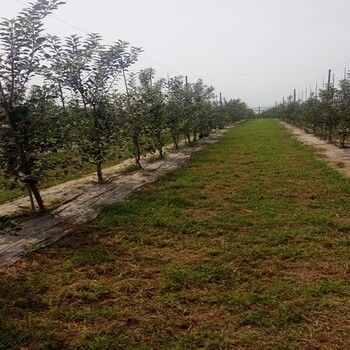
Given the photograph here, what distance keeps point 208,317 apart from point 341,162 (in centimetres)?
944

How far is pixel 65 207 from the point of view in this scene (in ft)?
21.2

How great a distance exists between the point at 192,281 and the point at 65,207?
3585mm

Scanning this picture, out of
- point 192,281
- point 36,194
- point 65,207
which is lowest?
point 192,281

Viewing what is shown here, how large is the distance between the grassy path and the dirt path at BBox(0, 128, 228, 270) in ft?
1.00

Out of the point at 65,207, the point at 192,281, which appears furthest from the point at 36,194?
the point at 192,281

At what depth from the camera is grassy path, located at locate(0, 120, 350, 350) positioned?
2.77 meters

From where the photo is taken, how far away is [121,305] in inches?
127

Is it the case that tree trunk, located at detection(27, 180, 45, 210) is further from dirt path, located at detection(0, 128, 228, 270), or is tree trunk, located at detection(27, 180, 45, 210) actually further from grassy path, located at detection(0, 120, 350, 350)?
grassy path, located at detection(0, 120, 350, 350)

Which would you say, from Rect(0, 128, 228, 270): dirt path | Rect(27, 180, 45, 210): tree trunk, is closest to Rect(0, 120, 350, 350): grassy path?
Rect(0, 128, 228, 270): dirt path

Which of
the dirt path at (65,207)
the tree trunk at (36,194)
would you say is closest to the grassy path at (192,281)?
the dirt path at (65,207)

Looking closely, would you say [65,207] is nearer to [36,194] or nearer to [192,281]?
[36,194]

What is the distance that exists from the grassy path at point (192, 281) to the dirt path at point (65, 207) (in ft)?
1.00

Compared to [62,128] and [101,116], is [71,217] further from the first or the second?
[101,116]

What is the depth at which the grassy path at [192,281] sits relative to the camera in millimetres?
2771
